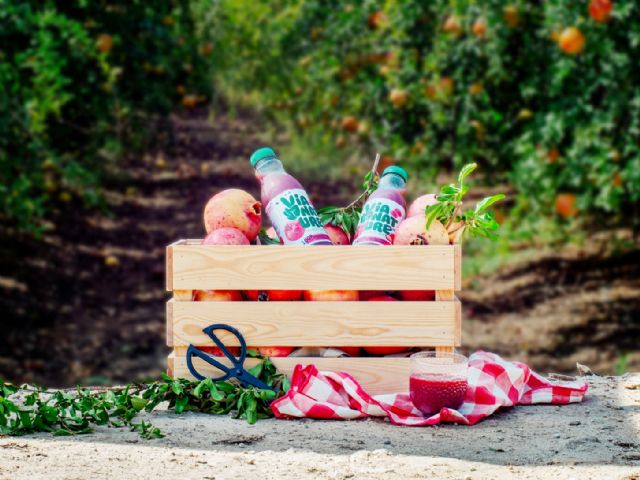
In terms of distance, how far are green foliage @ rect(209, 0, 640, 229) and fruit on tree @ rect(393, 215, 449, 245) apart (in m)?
2.28

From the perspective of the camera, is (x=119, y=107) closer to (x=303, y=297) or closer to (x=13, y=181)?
(x=13, y=181)

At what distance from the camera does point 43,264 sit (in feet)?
20.8

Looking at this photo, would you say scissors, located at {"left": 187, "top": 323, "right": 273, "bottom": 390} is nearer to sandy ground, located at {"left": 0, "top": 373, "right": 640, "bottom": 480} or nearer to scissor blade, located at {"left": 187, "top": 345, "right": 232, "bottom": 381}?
scissor blade, located at {"left": 187, "top": 345, "right": 232, "bottom": 381}

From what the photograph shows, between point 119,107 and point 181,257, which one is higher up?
point 119,107

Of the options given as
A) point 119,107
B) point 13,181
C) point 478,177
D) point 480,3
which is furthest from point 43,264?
point 480,3

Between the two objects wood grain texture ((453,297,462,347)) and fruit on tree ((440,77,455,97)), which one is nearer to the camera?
wood grain texture ((453,297,462,347))

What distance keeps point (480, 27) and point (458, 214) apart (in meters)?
2.50

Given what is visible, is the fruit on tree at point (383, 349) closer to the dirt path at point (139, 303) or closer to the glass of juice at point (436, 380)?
the glass of juice at point (436, 380)

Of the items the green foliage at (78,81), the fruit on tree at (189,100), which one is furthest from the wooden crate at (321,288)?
the fruit on tree at (189,100)

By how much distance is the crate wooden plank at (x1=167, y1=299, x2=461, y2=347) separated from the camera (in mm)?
2449

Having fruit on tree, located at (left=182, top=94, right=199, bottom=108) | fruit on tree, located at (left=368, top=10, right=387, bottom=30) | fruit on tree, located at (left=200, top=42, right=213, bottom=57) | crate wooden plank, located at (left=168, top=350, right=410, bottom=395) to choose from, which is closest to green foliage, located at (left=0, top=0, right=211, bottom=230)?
fruit on tree, located at (left=182, top=94, right=199, bottom=108)

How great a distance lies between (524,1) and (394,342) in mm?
2876

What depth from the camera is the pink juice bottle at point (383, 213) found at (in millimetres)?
2539

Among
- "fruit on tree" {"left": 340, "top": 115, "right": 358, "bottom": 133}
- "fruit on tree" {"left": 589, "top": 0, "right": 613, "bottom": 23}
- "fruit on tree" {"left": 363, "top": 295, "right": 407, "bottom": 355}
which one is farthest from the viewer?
"fruit on tree" {"left": 340, "top": 115, "right": 358, "bottom": 133}
